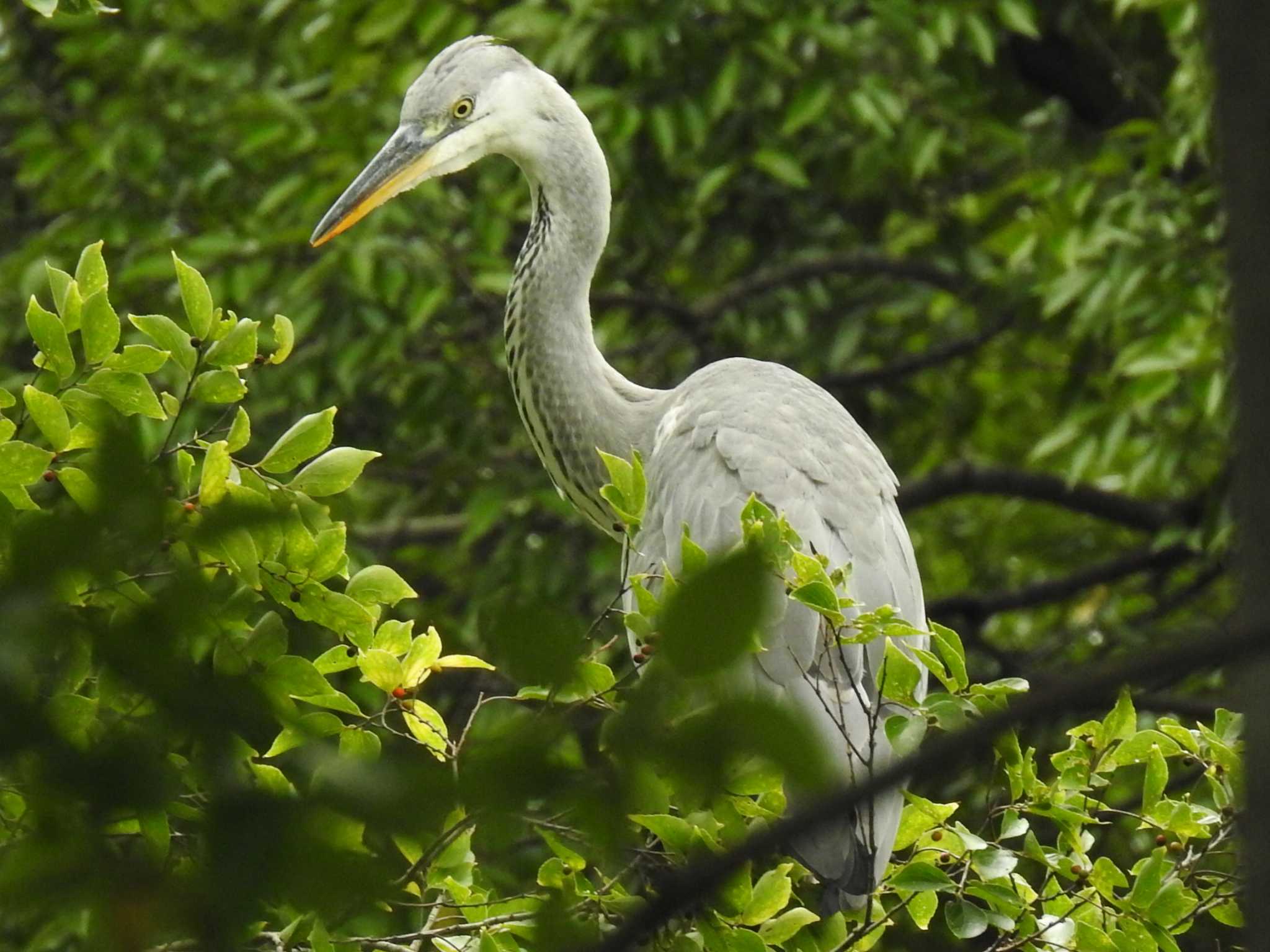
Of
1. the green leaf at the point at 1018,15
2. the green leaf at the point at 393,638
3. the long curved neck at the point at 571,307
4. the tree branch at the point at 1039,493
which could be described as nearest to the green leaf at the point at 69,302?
the green leaf at the point at 393,638

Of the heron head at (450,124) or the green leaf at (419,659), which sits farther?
the heron head at (450,124)

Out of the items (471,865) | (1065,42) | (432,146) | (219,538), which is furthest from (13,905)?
(1065,42)

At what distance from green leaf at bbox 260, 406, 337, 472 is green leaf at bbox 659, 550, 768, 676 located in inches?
49.2

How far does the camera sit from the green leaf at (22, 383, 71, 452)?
177 centimetres

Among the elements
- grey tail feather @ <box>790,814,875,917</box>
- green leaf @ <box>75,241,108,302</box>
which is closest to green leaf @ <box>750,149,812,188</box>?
grey tail feather @ <box>790,814,875,917</box>

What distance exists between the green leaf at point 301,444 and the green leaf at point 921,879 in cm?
76

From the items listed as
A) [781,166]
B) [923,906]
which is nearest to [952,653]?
[923,906]

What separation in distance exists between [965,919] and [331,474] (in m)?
0.82

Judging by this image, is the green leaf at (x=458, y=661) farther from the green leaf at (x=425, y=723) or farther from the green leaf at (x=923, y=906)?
the green leaf at (x=923, y=906)

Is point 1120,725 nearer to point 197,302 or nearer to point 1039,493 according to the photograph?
point 197,302

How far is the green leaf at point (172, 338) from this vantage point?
193 cm

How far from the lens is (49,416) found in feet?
5.84

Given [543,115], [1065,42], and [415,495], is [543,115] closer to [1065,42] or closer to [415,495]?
[415,495]

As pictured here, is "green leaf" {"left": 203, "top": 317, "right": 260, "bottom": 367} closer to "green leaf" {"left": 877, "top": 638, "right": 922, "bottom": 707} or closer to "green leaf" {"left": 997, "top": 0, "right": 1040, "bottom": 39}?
"green leaf" {"left": 877, "top": 638, "right": 922, "bottom": 707}
